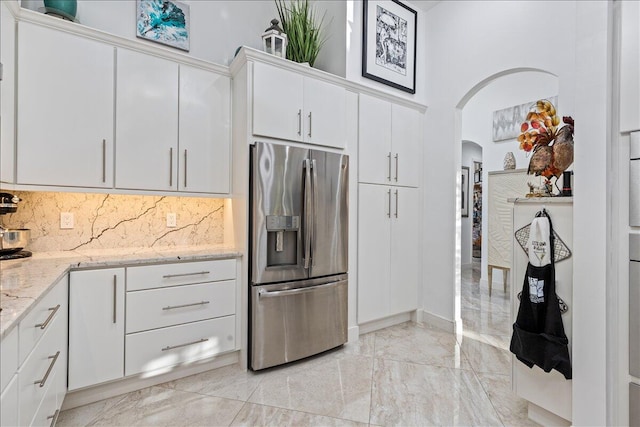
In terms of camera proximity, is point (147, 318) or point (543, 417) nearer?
point (543, 417)

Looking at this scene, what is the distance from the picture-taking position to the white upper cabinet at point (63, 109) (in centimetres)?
196

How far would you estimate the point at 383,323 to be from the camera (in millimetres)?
3352

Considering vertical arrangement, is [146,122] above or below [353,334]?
above

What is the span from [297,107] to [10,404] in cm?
229

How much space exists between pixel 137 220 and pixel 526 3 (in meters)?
3.59

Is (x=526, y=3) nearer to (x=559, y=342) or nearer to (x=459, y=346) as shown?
(x=559, y=342)

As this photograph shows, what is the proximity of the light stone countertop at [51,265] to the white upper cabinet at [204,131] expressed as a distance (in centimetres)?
53

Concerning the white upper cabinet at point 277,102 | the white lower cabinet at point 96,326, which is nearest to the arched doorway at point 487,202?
the white upper cabinet at point 277,102

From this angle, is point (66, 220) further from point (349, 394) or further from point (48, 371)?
point (349, 394)

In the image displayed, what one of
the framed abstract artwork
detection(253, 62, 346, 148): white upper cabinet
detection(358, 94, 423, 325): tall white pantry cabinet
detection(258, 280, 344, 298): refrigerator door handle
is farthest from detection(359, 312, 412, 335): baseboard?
the framed abstract artwork

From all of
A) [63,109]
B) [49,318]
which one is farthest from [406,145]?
[49,318]

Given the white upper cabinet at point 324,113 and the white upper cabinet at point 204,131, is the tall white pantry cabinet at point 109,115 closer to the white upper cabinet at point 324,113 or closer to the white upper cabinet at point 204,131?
the white upper cabinet at point 204,131

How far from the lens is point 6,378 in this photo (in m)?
0.96

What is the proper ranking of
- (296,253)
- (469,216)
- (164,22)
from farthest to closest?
1. (469,216)
2. (164,22)
3. (296,253)
